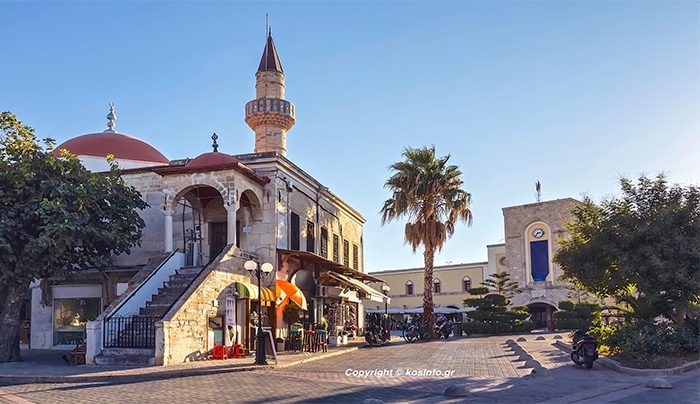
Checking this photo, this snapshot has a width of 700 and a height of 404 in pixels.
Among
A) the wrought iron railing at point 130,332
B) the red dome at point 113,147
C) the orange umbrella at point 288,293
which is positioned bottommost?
the wrought iron railing at point 130,332

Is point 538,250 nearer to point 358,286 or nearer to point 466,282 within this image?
point 466,282

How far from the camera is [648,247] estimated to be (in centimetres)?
1600

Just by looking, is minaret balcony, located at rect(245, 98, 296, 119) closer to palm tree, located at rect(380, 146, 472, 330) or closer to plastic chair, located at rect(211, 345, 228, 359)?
palm tree, located at rect(380, 146, 472, 330)

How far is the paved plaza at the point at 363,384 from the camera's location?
1033 centimetres

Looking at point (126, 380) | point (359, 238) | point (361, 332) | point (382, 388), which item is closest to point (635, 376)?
point (382, 388)

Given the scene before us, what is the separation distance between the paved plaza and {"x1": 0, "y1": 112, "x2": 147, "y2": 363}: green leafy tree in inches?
89.6

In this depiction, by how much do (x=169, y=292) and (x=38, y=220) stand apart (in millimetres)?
4101

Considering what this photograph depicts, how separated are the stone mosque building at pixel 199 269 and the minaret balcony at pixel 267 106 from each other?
6.18 metres

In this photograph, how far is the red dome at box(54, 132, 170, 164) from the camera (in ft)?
85.8

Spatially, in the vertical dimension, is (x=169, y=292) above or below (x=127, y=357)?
above

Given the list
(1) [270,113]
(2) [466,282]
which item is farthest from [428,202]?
(2) [466,282]

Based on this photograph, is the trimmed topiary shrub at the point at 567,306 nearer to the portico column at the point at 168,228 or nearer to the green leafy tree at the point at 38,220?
the portico column at the point at 168,228

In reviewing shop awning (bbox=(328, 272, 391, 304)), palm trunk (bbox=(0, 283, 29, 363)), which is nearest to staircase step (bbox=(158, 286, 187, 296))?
palm trunk (bbox=(0, 283, 29, 363))

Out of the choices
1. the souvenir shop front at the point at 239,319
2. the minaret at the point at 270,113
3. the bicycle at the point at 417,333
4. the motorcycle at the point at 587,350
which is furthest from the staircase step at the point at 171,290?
the minaret at the point at 270,113
